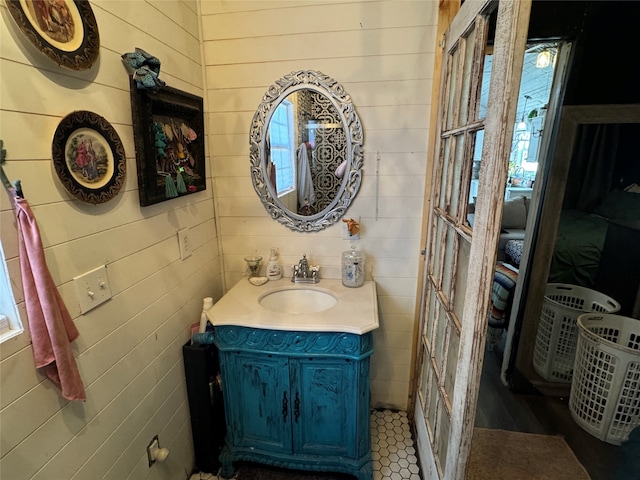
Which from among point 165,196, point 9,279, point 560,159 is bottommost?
point 9,279

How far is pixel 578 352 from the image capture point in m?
1.81

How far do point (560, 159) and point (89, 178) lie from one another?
2147 millimetres

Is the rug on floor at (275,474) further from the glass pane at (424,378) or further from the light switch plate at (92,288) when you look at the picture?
the light switch plate at (92,288)

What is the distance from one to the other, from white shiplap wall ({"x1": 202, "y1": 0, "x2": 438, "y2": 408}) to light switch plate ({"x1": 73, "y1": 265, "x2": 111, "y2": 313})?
795 millimetres

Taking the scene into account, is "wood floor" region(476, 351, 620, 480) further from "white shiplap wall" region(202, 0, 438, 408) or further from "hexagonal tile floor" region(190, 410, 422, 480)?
"white shiplap wall" region(202, 0, 438, 408)

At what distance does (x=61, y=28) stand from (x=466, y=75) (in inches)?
46.5

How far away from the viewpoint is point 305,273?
5.60ft

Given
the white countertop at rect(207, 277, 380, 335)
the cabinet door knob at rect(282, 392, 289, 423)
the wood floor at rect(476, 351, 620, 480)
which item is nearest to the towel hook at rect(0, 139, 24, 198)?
the white countertop at rect(207, 277, 380, 335)

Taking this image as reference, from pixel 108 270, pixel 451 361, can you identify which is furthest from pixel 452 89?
pixel 108 270

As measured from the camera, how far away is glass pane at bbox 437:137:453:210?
4.41 ft

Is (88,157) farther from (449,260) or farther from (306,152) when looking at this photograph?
(449,260)

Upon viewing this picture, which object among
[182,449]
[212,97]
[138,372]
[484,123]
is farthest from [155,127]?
[182,449]

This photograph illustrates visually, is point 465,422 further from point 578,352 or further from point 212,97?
point 212,97

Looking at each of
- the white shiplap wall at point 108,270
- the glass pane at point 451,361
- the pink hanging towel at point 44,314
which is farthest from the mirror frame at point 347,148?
the pink hanging towel at point 44,314
